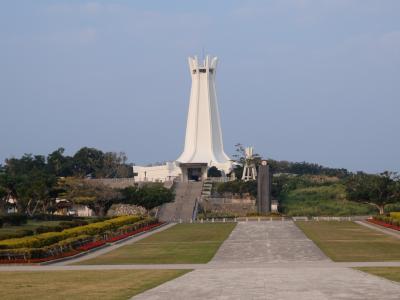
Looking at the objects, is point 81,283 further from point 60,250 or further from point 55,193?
point 55,193

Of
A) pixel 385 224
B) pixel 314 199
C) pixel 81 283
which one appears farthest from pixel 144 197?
pixel 81 283

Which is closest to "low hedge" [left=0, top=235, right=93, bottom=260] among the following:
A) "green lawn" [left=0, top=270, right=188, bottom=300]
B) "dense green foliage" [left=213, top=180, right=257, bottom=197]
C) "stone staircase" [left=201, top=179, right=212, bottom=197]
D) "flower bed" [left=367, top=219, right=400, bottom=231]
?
"green lawn" [left=0, top=270, right=188, bottom=300]

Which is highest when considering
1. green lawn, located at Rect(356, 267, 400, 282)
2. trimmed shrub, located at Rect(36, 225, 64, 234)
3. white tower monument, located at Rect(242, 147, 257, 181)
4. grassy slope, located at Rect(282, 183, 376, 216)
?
white tower monument, located at Rect(242, 147, 257, 181)

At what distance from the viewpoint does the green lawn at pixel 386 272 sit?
18.6 m

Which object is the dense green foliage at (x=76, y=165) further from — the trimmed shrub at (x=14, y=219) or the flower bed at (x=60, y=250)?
the flower bed at (x=60, y=250)

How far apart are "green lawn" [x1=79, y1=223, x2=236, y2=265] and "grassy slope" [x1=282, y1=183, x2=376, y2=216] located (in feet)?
93.8

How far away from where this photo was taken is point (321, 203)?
72.0 meters

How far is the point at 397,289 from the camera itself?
51.6 feet

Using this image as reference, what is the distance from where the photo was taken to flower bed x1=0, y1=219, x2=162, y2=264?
26.1 metres

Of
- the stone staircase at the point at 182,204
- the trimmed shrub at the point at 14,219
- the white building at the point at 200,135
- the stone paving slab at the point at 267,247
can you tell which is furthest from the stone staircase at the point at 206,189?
the stone paving slab at the point at 267,247

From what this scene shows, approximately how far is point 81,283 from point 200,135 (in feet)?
272

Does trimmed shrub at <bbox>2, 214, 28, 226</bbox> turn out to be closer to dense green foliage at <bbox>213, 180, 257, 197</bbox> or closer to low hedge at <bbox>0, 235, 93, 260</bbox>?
low hedge at <bbox>0, 235, 93, 260</bbox>

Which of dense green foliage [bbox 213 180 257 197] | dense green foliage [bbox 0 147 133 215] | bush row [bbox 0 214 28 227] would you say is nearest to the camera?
bush row [bbox 0 214 28 227]

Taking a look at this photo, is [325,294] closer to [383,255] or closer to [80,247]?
[383,255]
